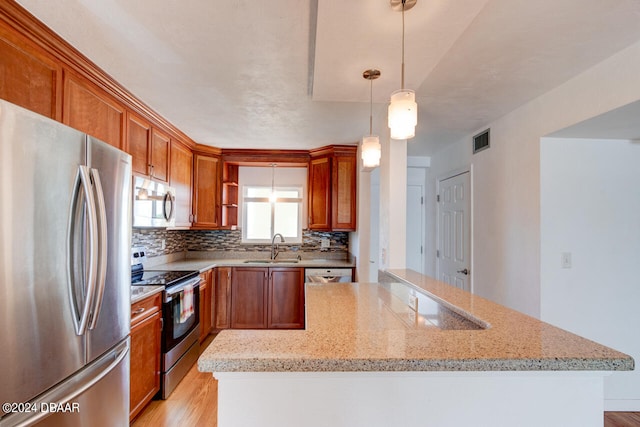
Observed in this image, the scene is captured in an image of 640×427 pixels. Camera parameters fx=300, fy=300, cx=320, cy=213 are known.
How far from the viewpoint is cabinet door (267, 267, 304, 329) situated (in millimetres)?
3619

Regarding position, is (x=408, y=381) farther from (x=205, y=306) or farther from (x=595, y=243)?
(x=205, y=306)

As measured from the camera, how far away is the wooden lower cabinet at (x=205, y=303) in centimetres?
322

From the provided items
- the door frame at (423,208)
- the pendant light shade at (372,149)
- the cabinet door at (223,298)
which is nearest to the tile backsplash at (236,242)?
the cabinet door at (223,298)

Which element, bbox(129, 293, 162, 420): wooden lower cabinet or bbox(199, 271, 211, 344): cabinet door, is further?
bbox(199, 271, 211, 344): cabinet door

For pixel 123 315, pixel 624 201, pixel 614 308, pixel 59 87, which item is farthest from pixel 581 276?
pixel 59 87

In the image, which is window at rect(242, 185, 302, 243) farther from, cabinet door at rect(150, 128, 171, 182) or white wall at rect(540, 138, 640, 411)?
white wall at rect(540, 138, 640, 411)

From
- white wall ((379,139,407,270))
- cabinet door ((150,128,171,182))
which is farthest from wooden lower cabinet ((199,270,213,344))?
white wall ((379,139,407,270))

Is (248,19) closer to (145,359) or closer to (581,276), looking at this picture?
(145,359)

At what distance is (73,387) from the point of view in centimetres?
121

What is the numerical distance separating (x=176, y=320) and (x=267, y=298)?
1.31 metres

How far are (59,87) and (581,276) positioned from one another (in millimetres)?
3492

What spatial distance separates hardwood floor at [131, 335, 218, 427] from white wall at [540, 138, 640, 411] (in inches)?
98.0

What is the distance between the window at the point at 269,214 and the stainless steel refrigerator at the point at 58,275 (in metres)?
2.76

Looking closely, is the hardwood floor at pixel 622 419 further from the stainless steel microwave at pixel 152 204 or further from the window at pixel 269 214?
the stainless steel microwave at pixel 152 204
